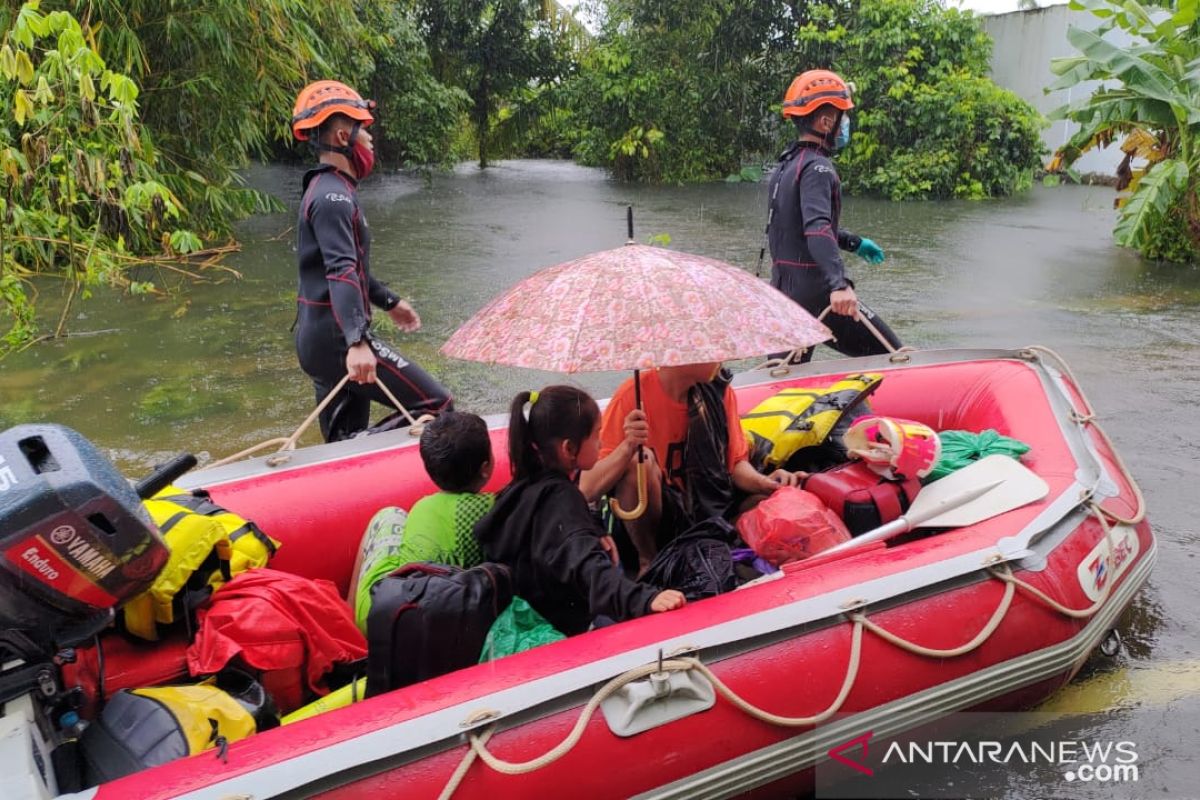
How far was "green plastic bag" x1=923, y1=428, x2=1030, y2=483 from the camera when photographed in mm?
3141

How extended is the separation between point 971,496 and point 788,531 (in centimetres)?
60

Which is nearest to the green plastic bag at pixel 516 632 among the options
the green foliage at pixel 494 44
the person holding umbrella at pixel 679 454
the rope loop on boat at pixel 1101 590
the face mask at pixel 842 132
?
the person holding umbrella at pixel 679 454

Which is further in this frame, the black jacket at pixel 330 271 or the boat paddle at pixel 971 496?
the black jacket at pixel 330 271

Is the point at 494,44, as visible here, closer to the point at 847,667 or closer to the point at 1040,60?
the point at 1040,60

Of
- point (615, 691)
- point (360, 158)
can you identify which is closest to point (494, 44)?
point (360, 158)

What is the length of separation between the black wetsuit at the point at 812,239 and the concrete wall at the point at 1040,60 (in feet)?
39.1

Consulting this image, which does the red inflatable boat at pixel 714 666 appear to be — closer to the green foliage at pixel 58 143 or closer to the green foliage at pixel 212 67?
the green foliage at pixel 58 143

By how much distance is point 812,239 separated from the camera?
3967 mm

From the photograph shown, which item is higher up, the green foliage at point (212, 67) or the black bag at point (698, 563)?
the green foliage at point (212, 67)

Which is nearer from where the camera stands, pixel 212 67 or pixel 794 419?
pixel 794 419

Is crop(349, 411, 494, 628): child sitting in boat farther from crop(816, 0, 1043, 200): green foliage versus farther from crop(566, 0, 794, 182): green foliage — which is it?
crop(566, 0, 794, 182): green foliage

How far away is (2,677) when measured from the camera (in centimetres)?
183

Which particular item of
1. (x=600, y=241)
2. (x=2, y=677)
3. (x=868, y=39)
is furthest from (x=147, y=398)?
(x=868, y=39)

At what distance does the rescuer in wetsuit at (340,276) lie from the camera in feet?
10.6
